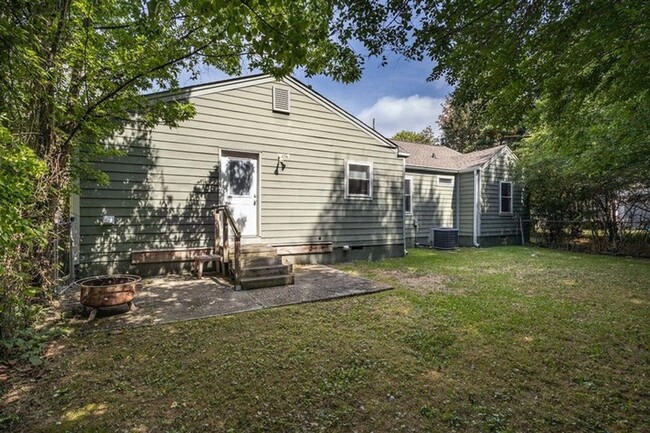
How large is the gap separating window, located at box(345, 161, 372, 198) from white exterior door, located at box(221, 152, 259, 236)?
2.49m

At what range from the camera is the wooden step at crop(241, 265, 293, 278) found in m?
5.52

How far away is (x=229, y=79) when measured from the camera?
6879 millimetres

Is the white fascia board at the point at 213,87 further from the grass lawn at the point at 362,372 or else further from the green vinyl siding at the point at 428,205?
the green vinyl siding at the point at 428,205

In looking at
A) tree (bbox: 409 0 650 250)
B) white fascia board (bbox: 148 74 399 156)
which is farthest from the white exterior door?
tree (bbox: 409 0 650 250)

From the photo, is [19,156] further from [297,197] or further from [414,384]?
[297,197]

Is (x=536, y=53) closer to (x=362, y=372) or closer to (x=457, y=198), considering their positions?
(x=362, y=372)

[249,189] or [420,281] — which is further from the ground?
[249,189]

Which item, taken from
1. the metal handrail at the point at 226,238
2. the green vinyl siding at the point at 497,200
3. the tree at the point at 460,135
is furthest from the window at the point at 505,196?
the tree at the point at 460,135

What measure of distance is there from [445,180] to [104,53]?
1148cm

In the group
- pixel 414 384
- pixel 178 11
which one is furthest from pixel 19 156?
pixel 414 384

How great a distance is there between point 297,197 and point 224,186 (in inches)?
68.8

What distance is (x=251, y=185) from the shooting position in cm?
725

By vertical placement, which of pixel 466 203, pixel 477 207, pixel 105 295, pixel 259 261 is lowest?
pixel 105 295

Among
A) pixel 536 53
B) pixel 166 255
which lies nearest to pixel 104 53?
pixel 166 255
